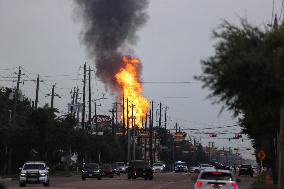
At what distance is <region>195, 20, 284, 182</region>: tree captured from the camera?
54.7 feet

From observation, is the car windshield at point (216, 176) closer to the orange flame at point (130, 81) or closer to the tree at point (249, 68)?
the tree at point (249, 68)

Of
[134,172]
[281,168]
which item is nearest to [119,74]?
[134,172]

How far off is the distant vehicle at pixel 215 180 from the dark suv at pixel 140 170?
39.1 meters

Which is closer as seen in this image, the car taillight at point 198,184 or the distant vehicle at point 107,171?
the car taillight at point 198,184

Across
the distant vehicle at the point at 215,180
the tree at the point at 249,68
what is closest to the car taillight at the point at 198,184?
the distant vehicle at the point at 215,180

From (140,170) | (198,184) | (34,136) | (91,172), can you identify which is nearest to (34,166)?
Answer: (91,172)

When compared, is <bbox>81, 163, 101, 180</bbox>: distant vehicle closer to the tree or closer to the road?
the road

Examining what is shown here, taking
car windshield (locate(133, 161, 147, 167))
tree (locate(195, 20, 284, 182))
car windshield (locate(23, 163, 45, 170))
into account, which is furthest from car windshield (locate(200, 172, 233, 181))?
car windshield (locate(133, 161, 147, 167))

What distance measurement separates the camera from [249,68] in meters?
16.9

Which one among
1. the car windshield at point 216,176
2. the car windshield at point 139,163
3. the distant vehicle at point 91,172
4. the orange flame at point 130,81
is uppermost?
the orange flame at point 130,81

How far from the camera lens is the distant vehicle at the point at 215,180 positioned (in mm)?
25156

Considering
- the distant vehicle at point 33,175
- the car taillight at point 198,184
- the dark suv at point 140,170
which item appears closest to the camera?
the car taillight at point 198,184

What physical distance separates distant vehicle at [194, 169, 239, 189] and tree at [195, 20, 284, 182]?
6359 mm

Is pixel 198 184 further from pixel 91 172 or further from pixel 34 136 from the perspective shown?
pixel 34 136
